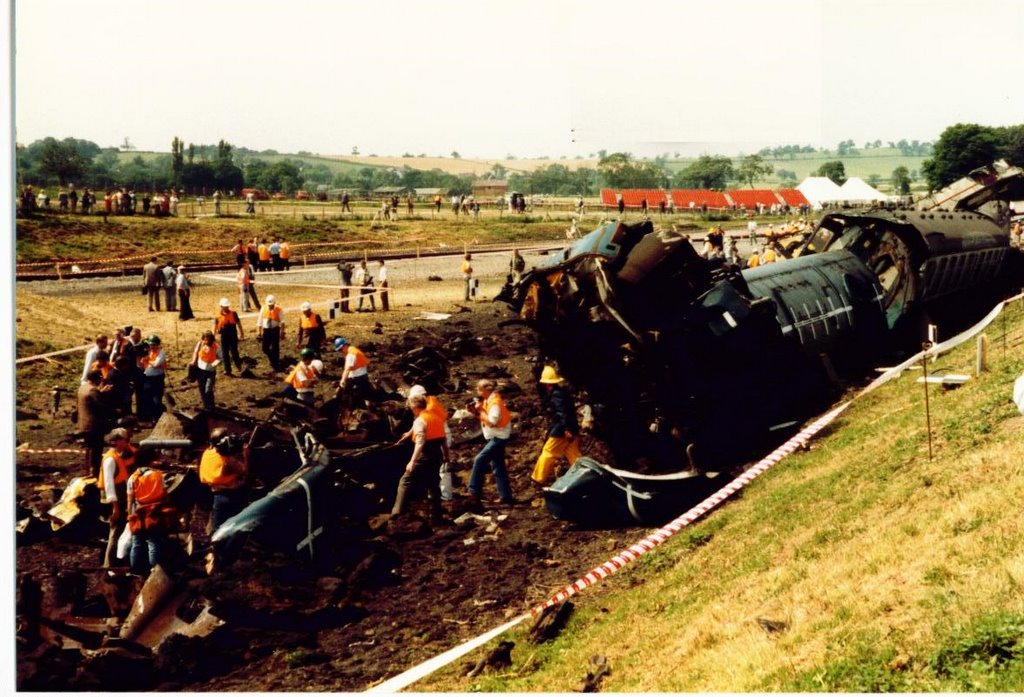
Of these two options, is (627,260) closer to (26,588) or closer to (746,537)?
(746,537)

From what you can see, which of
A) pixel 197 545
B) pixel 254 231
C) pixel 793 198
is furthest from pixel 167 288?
pixel 793 198

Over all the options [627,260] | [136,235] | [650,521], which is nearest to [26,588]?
[650,521]

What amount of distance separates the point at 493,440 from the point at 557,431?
1.22m

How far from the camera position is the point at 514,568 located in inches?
519

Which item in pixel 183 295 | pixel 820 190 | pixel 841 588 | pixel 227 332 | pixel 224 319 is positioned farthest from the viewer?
pixel 820 190

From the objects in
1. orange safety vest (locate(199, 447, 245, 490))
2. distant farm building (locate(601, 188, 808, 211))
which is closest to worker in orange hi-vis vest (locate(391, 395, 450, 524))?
orange safety vest (locate(199, 447, 245, 490))

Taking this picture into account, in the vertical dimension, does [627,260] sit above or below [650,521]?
above

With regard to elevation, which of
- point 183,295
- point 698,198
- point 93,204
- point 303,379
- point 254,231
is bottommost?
point 303,379

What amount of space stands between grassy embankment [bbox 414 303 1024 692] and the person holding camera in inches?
175

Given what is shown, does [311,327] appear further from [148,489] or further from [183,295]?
[148,489]

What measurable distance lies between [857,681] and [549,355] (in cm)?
979

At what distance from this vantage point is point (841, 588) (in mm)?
9336

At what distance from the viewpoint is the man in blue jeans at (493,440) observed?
15297mm

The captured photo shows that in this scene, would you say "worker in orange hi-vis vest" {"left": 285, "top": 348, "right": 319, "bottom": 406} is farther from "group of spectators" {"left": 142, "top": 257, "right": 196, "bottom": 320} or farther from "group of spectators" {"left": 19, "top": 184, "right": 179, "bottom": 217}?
"group of spectators" {"left": 19, "top": 184, "right": 179, "bottom": 217}
